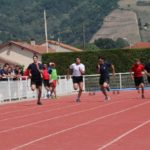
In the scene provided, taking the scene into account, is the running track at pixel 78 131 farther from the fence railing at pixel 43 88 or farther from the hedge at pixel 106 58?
the hedge at pixel 106 58

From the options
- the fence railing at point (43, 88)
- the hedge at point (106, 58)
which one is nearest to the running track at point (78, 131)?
the fence railing at point (43, 88)

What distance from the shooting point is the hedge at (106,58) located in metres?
56.1

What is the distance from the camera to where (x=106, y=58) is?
186ft

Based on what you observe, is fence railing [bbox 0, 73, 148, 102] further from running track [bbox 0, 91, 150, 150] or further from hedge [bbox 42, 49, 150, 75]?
running track [bbox 0, 91, 150, 150]

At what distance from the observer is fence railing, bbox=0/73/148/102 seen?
2884 cm

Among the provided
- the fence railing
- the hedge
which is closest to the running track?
the fence railing

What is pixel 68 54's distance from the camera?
192ft

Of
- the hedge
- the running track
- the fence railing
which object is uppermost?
the hedge

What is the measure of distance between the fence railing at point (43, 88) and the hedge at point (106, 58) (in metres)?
10.3

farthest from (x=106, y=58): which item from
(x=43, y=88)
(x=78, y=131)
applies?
(x=78, y=131)

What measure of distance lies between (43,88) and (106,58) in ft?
75.3

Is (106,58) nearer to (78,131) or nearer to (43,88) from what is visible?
(43,88)

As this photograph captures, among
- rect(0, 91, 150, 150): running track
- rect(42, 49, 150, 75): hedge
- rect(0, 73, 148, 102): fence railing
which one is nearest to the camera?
rect(0, 91, 150, 150): running track

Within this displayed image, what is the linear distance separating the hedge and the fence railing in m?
10.3
